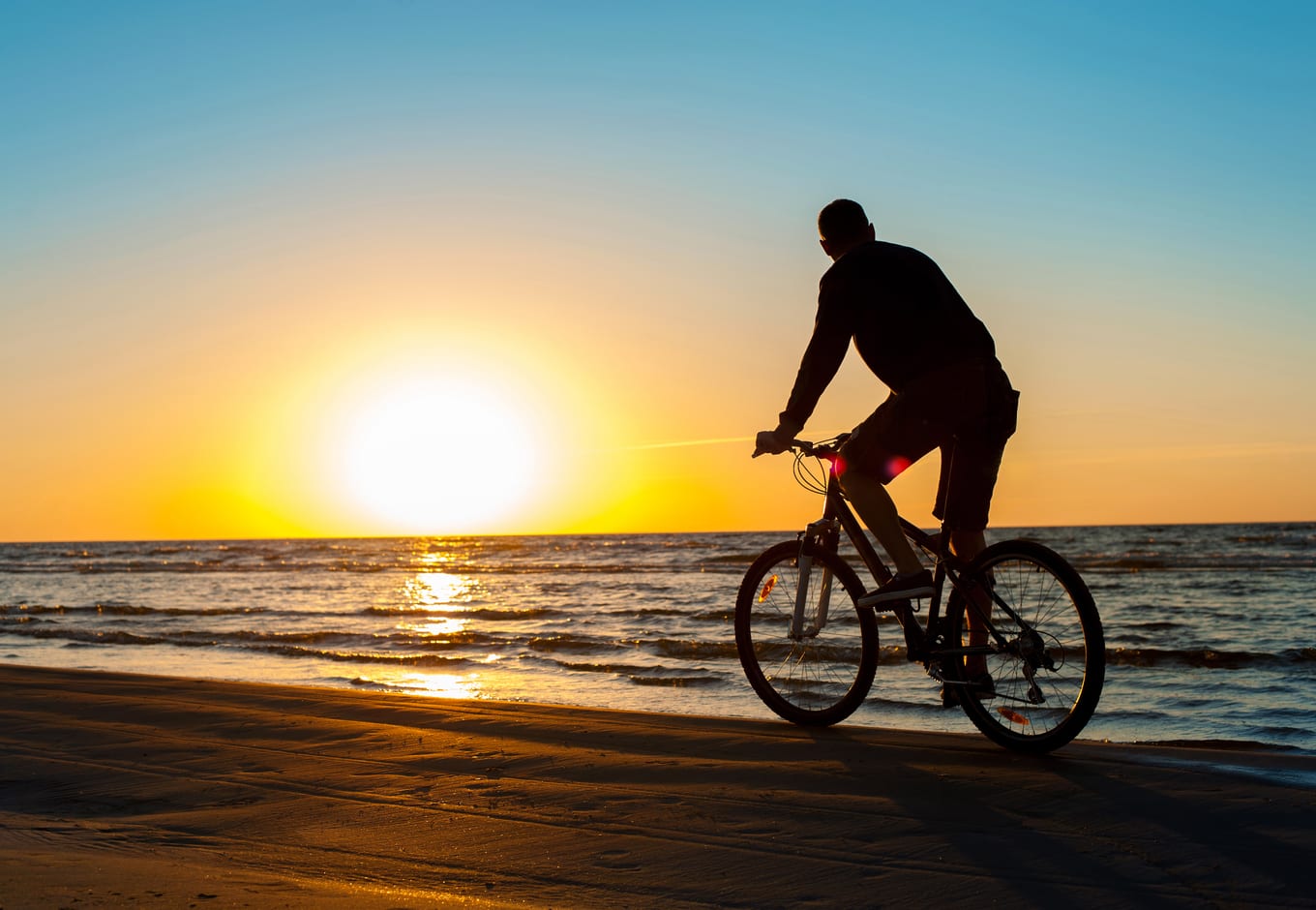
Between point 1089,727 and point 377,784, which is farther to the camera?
point 1089,727

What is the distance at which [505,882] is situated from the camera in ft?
8.33

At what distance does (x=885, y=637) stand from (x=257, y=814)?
9259mm

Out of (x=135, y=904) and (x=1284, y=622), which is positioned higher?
(x=135, y=904)

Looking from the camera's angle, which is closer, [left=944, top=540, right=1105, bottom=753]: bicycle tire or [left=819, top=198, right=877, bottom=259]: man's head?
[left=944, top=540, right=1105, bottom=753]: bicycle tire

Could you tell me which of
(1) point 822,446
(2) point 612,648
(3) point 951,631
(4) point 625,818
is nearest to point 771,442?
(1) point 822,446

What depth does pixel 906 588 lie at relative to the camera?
13.9 ft

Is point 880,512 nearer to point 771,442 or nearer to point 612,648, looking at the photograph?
point 771,442

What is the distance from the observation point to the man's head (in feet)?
14.3

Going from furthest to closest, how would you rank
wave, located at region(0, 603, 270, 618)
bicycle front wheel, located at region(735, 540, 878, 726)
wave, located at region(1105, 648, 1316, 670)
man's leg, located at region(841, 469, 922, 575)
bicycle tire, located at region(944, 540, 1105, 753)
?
wave, located at region(0, 603, 270, 618) → wave, located at region(1105, 648, 1316, 670) → bicycle front wheel, located at region(735, 540, 878, 726) → man's leg, located at region(841, 469, 922, 575) → bicycle tire, located at region(944, 540, 1105, 753)

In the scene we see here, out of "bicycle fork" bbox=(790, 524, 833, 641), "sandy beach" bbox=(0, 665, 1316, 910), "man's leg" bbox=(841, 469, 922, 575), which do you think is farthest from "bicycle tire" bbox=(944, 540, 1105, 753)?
"bicycle fork" bbox=(790, 524, 833, 641)

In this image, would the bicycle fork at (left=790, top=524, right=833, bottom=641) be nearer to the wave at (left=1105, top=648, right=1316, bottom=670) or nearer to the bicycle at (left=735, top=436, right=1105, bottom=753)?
the bicycle at (left=735, top=436, right=1105, bottom=753)

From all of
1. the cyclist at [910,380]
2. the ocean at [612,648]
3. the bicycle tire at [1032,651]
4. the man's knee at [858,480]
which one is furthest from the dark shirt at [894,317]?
the ocean at [612,648]

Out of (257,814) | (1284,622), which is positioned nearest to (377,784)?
(257,814)

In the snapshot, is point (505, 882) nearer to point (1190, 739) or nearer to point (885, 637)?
point (1190, 739)
